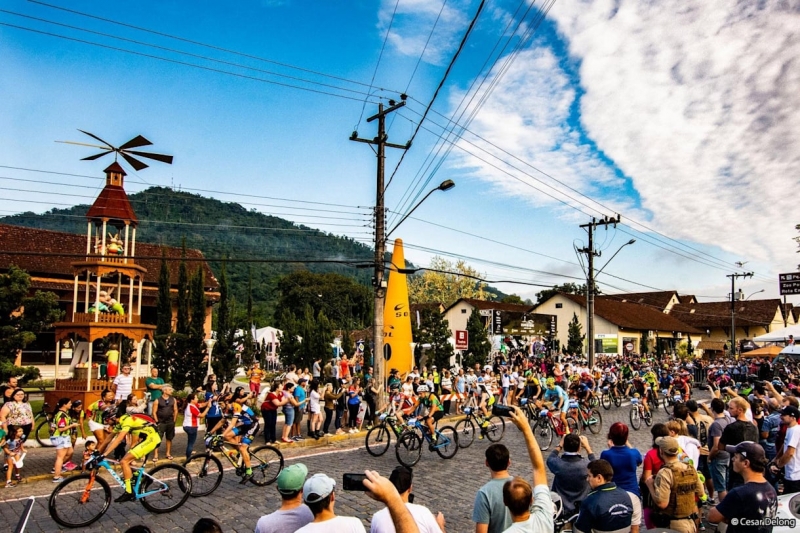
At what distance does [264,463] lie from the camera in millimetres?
10883

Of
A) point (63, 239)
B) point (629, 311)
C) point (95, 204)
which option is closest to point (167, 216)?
point (63, 239)

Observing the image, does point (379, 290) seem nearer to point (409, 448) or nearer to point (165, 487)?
point (409, 448)

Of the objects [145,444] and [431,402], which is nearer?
[145,444]

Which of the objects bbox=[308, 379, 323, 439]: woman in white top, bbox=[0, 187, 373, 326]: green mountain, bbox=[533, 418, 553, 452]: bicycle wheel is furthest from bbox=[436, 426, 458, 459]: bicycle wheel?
bbox=[0, 187, 373, 326]: green mountain

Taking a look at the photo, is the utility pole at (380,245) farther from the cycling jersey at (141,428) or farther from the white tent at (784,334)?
the white tent at (784,334)

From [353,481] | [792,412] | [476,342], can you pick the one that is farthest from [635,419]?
[476,342]

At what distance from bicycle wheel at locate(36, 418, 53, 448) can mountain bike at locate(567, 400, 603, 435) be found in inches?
561

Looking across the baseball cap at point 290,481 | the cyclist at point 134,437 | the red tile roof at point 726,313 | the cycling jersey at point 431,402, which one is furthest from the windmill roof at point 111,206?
the red tile roof at point 726,313

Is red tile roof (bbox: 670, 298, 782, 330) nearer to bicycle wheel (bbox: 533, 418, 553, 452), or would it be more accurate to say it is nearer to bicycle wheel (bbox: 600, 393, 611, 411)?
bicycle wheel (bbox: 600, 393, 611, 411)

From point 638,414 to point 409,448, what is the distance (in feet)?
30.6

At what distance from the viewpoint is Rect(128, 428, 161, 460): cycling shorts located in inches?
355

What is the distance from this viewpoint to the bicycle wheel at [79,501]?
28.1ft

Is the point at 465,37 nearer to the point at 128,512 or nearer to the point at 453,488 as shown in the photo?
the point at 453,488

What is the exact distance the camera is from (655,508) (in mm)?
5875
